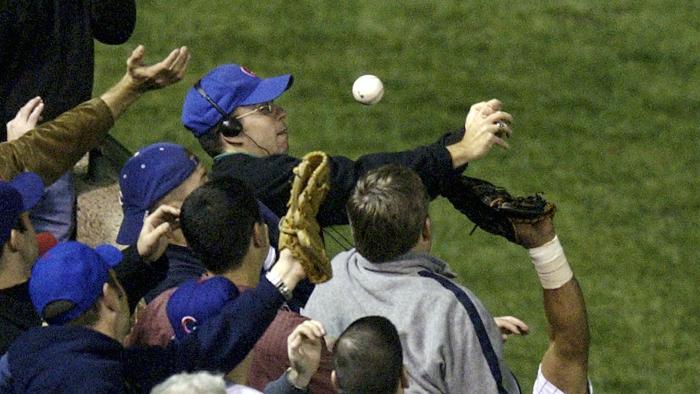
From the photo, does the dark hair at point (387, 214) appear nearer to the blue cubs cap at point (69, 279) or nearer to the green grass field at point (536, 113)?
the blue cubs cap at point (69, 279)

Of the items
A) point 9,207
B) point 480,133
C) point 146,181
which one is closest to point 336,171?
point 480,133

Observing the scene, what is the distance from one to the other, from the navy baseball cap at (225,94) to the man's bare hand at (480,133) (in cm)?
88

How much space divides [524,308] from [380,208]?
4.18 metres

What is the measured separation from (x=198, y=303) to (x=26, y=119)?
1644mm

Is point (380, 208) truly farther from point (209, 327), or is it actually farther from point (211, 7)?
point (211, 7)

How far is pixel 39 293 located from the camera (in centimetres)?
502

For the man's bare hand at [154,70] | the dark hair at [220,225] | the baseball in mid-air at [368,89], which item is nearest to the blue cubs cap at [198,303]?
the dark hair at [220,225]

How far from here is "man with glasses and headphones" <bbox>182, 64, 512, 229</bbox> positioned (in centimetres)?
595

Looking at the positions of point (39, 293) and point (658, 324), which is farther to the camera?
point (658, 324)

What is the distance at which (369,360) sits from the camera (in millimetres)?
4777

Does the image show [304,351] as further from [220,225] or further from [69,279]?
[69,279]

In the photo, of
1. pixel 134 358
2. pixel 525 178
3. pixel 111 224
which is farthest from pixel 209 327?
pixel 525 178

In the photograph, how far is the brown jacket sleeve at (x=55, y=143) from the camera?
614cm

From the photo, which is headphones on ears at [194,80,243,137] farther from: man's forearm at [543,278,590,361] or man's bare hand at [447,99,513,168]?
man's forearm at [543,278,590,361]
